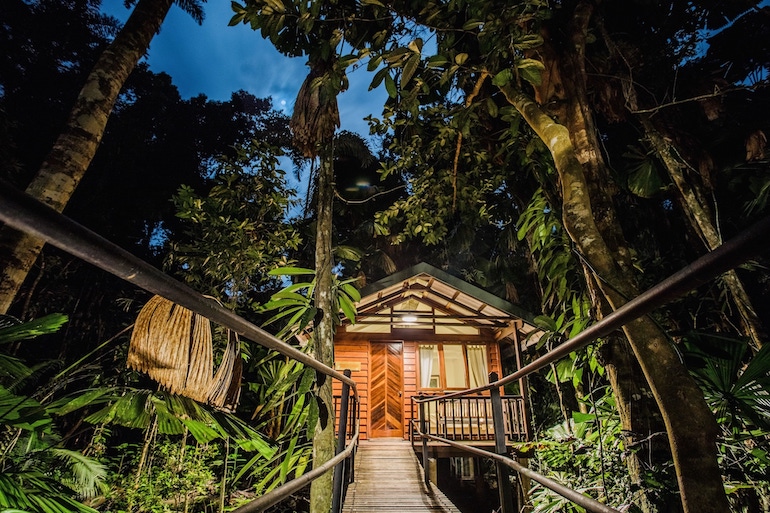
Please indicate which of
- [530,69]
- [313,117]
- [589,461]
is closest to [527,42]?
[530,69]

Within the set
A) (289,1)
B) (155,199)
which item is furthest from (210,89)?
(289,1)

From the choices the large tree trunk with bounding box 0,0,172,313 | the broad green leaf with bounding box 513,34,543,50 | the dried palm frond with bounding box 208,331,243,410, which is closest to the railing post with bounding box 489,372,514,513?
the dried palm frond with bounding box 208,331,243,410

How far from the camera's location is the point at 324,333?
2.80 meters

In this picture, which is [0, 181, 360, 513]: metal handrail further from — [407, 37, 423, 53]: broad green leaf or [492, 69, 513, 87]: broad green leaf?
[492, 69, 513, 87]: broad green leaf

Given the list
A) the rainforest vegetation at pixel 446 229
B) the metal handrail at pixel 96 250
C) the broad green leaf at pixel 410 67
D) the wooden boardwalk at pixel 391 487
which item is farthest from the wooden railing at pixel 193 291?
the wooden boardwalk at pixel 391 487

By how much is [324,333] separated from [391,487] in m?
2.42

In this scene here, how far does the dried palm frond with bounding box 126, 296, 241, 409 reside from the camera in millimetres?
1078

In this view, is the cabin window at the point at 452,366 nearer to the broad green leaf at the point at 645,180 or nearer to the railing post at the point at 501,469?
the broad green leaf at the point at 645,180

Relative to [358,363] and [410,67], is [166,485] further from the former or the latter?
[358,363]

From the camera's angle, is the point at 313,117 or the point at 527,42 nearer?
the point at 527,42

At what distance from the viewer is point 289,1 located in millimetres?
2246

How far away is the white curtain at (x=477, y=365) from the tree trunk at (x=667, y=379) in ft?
26.8

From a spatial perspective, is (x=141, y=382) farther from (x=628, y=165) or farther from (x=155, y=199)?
(x=155, y=199)

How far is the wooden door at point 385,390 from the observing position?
8.97 m
